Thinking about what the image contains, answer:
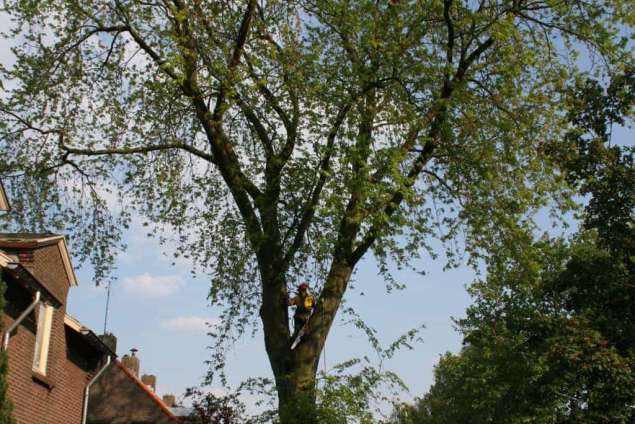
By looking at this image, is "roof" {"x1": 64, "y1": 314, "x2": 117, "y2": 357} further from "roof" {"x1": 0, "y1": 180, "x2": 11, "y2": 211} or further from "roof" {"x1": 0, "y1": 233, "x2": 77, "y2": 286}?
"roof" {"x1": 0, "y1": 180, "x2": 11, "y2": 211}


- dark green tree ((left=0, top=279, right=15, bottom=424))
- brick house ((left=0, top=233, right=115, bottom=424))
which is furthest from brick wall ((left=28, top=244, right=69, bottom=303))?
dark green tree ((left=0, top=279, right=15, bottom=424))

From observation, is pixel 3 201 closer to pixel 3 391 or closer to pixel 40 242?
pixel 40 242

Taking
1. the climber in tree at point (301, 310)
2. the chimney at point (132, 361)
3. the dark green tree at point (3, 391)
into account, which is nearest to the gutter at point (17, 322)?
the dark green tree at point (3, 391)

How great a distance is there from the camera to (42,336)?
57.5 ft

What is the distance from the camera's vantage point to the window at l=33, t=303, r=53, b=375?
17391 mm

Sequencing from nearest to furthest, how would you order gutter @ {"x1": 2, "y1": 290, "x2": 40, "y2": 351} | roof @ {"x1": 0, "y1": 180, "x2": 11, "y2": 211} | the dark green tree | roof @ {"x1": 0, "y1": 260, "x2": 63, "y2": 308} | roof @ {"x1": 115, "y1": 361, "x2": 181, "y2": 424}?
1. the dark green tree
2. gutter @ {"x1": 2, "y1": 290, "x2": 40, "y2": 351}
3. roof @ {"x1": 0, "y1": 260, "x2": 63, "y2": 308}
4. roof @ {"x1": 0, "y1": 180, "x2": 11, "y2": 211}
5. roof @ {"x1": 115, "y1": 361, "x2": 181, "y2": 424}

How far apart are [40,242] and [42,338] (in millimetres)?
2234

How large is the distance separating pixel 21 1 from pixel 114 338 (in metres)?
23.1

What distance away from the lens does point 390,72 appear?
14.4m

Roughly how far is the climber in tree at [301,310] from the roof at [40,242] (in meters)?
6.34

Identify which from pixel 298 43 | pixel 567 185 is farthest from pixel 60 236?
pixel 567 185

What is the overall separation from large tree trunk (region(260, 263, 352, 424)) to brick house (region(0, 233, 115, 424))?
480 centimetres

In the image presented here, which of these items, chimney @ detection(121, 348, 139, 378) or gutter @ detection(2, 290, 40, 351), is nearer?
gutter @ detection(2, 290, 40, 351)

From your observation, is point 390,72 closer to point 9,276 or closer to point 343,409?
point 343,409
